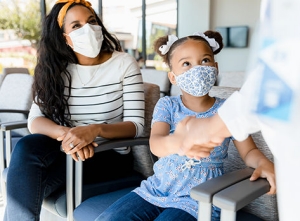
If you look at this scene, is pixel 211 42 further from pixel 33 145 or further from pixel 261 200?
pixel 33 145

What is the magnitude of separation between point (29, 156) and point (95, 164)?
275 mm

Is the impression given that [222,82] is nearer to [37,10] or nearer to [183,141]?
[183,141]

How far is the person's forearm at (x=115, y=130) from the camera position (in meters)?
1.36

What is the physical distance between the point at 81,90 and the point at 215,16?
266 inches

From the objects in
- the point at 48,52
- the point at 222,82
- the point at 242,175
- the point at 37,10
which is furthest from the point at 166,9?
the point at 242,175

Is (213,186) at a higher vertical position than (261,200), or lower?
higher

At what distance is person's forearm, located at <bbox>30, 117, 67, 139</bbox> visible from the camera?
4.59 feet

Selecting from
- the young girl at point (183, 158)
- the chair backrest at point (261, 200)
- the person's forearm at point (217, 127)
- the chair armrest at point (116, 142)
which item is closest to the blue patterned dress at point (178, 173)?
the young girl at point (183, 158)

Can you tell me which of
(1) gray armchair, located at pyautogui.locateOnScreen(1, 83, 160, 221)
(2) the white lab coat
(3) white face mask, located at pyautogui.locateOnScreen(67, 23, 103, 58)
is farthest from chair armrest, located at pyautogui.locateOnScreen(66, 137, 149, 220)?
(2) the white lab coat

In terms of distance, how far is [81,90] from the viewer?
5.03 ft

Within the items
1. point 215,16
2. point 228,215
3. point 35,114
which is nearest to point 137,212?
point 228,215

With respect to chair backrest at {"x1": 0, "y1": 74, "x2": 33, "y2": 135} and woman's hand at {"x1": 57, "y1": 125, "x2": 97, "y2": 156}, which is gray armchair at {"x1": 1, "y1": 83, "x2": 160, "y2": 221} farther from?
chair backrest at {"x1": 0, "y1": 74, "x2": 33, "y2": 135}

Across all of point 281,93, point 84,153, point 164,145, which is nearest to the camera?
point 281,93

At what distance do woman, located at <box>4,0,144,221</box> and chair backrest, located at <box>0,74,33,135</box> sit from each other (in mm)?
889
